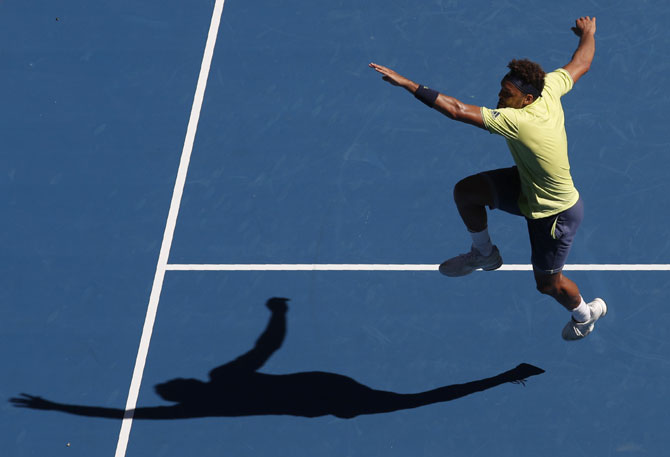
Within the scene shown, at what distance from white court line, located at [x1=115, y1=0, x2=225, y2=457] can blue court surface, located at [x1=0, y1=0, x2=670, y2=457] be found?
0.09 feet

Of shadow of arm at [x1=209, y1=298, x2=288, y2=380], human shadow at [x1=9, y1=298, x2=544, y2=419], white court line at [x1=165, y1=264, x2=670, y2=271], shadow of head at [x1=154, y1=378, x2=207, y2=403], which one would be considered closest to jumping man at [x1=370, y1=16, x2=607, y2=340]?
white court line at [x1=165, y1=264, x2=670, y2=271]

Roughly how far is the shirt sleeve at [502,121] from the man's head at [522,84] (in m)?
0.15

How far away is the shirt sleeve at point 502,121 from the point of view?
6.80 metres

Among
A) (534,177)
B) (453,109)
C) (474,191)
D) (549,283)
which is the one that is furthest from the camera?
(549,283)

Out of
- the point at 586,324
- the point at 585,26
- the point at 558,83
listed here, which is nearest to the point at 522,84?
the point at 558,83

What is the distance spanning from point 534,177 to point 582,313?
1511 millimetres

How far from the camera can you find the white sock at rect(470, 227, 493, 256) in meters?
7.92

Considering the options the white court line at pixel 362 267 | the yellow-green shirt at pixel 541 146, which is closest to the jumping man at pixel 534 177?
the yellow-green shirt at pixel 541 146

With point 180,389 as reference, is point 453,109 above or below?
above

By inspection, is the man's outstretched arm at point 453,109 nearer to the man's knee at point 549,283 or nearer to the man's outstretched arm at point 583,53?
the man's outstretched arm at point 583,53

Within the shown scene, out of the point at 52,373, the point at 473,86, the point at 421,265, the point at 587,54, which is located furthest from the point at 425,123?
the point at 52,373

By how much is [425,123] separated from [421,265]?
1705 mm

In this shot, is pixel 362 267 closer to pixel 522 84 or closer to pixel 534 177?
pixel 534 177

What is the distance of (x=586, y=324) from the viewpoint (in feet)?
26.9
